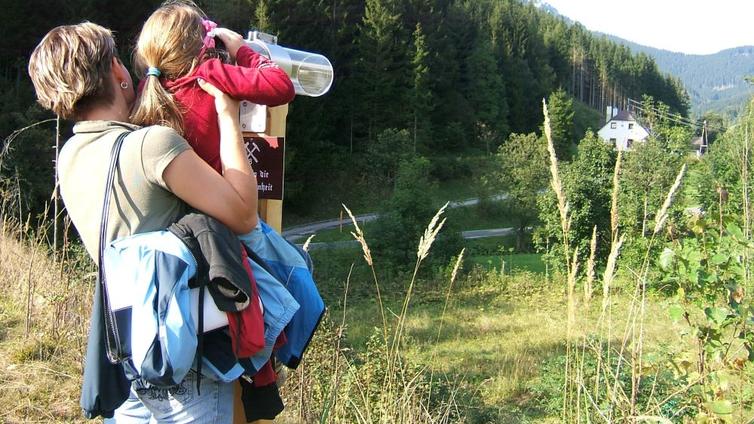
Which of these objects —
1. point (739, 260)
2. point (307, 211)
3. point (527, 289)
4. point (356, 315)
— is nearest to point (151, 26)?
point (739, 260)

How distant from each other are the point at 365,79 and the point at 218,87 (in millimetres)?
36054

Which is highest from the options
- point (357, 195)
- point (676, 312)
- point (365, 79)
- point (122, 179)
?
point (365, 79)

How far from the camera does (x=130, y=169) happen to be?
1458 millimetres

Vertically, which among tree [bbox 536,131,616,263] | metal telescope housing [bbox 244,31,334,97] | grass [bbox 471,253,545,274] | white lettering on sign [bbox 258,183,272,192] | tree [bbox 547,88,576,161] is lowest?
grass [bbox 471,253,545,274]

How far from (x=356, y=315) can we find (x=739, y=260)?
14551 millimetres

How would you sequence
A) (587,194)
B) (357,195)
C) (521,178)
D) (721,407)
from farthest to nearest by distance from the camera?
Answer: (357,195)
(521,178)
(587,194)
(721,407)

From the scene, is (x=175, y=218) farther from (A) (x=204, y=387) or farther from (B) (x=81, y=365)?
(B) (x=81, y=365)

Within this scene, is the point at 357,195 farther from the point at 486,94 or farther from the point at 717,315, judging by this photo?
the point at 717,315

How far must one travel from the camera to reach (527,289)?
19.8 m

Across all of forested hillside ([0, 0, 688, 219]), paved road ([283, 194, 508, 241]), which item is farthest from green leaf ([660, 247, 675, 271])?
paved road ([283, 194, 508, 241])

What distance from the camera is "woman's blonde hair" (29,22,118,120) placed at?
1.46 m

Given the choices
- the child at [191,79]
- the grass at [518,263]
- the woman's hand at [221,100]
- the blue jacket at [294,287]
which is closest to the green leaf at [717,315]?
the blue jacket at [294,287]

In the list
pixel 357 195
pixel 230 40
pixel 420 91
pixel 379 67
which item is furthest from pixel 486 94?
pixel 230 40

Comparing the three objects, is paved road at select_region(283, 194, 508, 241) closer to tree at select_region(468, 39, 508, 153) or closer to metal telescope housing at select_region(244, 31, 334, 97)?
tree at select_region(468, 39, 508, 153)
